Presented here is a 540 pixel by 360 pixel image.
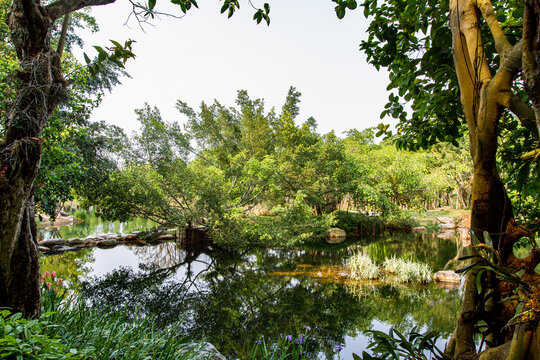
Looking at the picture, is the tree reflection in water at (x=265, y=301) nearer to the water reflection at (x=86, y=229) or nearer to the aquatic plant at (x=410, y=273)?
the aquatic plant at (x=410, y=273)

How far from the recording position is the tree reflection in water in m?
4.22

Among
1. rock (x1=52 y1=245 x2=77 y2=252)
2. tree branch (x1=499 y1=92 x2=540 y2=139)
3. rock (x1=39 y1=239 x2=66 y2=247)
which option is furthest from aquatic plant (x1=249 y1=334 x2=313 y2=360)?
rock (x1=39 y1=239 x2=66 y2=247)

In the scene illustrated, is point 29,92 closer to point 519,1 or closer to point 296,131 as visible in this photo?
point 519,1

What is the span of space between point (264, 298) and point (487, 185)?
5254mm

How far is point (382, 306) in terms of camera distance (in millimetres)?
5109

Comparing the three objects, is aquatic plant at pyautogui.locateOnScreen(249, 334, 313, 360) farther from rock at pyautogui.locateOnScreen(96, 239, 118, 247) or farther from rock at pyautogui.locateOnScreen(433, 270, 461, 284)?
rock at pyautogui.locateOnScreen(96, 239, 118, 247)

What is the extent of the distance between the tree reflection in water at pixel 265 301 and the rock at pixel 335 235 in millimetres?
5356

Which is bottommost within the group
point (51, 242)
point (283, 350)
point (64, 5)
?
point (51, 242)

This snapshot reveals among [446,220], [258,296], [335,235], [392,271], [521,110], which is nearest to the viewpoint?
[521,110]

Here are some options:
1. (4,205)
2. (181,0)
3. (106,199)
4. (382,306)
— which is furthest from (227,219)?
(181,0)

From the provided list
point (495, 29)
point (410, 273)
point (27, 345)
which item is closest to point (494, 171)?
point (495, 29)

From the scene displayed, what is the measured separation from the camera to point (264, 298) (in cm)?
560

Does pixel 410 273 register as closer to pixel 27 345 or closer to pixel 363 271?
pixel 363 271

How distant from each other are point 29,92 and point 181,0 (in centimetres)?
143
